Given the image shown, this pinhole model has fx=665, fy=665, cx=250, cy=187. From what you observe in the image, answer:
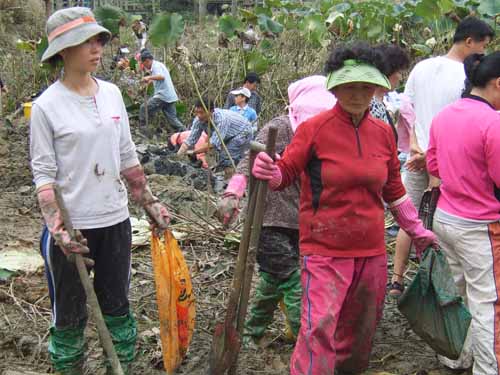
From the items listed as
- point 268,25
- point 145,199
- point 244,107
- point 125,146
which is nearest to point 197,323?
point 145,199

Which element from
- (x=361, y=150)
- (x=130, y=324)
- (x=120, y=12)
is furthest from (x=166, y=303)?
(x=120, y=12)

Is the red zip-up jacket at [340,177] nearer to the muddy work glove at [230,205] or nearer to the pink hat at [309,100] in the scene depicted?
the muddy work glove at [230,205]

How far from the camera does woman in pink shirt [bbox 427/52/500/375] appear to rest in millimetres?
3102

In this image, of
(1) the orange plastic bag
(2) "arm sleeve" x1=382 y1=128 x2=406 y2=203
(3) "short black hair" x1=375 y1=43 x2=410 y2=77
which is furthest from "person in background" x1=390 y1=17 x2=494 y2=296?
(1) the orange plastic bag

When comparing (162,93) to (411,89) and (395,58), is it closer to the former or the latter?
(411,89)

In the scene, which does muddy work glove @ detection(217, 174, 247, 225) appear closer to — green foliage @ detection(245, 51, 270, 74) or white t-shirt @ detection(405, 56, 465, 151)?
white t-shirt @ detection(405, 56, 465, 151)

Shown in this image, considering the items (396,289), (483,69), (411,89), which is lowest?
(396,289)

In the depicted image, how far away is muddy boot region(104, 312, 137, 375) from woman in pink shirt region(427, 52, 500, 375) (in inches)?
64.0

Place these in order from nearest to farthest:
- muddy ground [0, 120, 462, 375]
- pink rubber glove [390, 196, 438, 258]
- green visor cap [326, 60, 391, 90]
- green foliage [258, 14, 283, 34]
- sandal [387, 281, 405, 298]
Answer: green visor cap [326, 60, 391, 90] → pink rubber glove [390, 196, 438, 258] → muddy ground [0, 120, 462, 375] → sandal [387, 281, 405, 298] → green foliage [258, 14, 283, 34]

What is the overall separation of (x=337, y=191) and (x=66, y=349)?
141 cm

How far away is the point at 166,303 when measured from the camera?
3139 millimetres

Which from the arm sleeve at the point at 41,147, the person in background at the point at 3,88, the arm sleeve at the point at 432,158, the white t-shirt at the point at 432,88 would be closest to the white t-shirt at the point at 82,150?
the arm sleeve at the point at 41,147

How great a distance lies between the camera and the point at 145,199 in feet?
10.2

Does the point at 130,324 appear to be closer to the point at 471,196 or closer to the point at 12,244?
the point at 471,196
